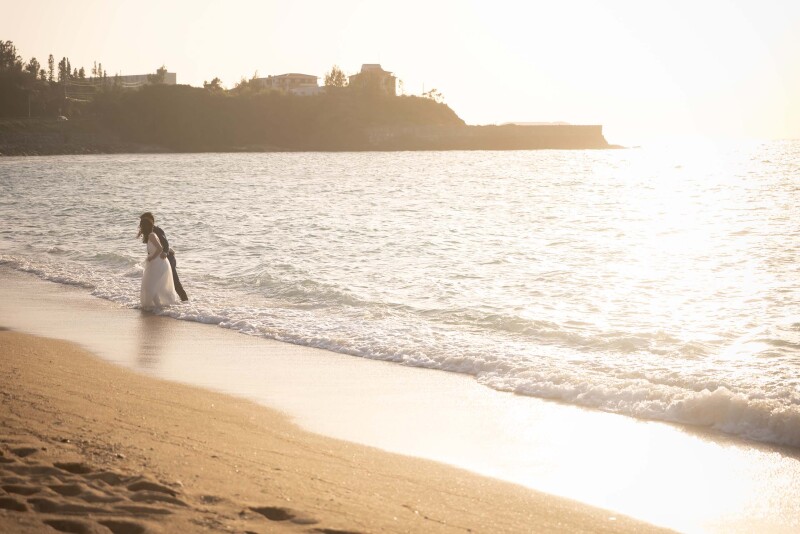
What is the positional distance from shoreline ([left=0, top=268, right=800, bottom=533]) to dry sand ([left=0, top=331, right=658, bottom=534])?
48 cm

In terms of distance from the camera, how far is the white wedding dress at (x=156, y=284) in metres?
16.7

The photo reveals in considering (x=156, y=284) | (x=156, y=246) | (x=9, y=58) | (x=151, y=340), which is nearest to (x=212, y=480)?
(x=151, y=340)

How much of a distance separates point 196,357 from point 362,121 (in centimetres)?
18931

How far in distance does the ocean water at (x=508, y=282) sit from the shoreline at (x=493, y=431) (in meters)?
0.65

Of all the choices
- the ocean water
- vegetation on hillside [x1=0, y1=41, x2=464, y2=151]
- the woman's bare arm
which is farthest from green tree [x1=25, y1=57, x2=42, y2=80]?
the woman's bare arm

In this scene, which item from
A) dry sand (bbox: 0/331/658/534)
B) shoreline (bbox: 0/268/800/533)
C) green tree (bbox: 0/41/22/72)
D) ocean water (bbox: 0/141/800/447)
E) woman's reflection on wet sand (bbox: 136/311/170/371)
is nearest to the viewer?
dry sand (bbox: 0/331/658/534)

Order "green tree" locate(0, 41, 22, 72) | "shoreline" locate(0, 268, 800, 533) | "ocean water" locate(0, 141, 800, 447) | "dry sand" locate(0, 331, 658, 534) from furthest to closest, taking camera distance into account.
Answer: "green tree" locate(0, 41, 22, 72)
"ocean water" locate(0, 141, 800, 447)
"shoreline" locate(0, 268, 800, 533)
"dry sand" locate(0, 331, 658, 534)

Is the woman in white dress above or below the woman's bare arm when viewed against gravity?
below

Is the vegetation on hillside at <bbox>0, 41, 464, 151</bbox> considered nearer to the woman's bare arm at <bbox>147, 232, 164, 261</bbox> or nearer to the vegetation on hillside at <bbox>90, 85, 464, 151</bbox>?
the vegetation on hillside at <bbox>90, 85, 464, 151</bbox>

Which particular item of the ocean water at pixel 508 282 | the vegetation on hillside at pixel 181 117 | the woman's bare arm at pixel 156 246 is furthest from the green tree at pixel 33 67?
the woman's bare arm at pixel 156 246

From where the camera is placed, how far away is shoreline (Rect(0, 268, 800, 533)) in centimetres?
697

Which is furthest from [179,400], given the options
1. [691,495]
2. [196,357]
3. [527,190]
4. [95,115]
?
[95,115]

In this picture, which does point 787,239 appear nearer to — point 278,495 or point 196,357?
point 196,357

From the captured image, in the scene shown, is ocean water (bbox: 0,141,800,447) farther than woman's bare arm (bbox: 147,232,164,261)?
No
